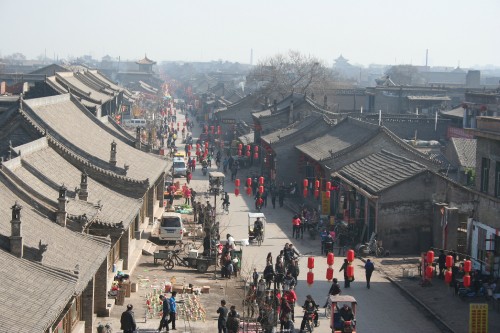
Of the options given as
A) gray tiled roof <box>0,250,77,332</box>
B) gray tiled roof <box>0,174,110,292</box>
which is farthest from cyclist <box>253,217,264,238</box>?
gray tiled roof <box>0,250,77,332</box>

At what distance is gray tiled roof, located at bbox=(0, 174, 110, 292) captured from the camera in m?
21.3

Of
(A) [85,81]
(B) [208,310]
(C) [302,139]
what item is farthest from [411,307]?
(A) [85,81]

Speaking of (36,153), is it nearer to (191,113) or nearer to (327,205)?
(327,205)

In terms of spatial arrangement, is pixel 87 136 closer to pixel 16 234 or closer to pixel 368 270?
pixel 368 270

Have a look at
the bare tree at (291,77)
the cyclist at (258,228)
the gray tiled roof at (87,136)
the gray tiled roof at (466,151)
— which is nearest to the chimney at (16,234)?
the gray tiled roof at (87,136)

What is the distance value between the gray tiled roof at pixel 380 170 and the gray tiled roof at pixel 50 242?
58.2 feet

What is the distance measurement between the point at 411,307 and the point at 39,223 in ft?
43.3

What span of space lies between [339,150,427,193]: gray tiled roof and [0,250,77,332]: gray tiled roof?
70.8 ft

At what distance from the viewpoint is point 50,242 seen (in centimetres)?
2347

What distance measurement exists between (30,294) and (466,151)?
129 feet

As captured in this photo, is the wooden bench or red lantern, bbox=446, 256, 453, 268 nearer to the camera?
red lantern, bbox=446, 256, 453, 268

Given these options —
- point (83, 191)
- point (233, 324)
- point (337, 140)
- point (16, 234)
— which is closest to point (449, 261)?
point (233, 324)

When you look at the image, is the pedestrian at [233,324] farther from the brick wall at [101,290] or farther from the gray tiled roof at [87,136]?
the gray tiled roof at [87,136]

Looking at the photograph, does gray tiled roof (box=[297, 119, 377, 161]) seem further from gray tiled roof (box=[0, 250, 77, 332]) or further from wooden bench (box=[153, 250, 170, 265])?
gray tiled roof (box=[0, 250, 77, 332])
